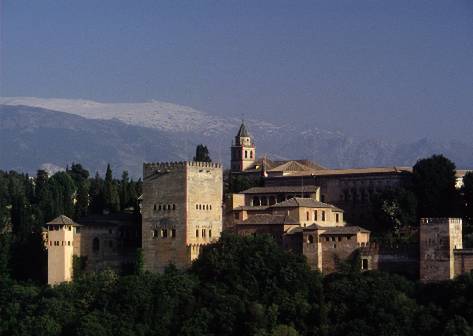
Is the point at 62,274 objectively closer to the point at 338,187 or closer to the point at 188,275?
the point at 188,275

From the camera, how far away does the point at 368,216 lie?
5603 cm

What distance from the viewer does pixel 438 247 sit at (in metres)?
46.1

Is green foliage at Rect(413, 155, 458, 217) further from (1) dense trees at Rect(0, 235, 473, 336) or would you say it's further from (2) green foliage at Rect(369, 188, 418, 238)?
(1) dense trees at Rect(0, 235, 473, 336)

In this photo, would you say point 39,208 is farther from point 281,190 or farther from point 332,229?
point 332,229

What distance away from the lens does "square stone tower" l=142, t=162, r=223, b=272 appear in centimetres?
5041

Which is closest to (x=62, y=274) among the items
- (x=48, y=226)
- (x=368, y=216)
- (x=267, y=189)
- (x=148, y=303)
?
(x=48, y=226)

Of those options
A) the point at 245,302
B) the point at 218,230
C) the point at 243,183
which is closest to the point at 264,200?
the point at 243,183

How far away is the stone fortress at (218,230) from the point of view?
153ft

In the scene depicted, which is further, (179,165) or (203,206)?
(179,165)

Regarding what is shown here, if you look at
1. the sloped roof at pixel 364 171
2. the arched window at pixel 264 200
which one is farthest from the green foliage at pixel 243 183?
the arched window at pixel 264 200

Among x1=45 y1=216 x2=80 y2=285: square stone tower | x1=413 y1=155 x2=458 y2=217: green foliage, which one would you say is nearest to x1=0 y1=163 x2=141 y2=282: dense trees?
x1=45 y1=216 x2=80 y2=285: square stone tower

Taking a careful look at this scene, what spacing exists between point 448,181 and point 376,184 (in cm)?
391

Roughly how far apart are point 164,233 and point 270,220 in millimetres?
3905

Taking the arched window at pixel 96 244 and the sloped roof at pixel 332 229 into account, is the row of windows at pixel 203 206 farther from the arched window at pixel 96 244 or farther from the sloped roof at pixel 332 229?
the arched window at pixel 96 244
